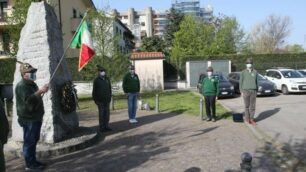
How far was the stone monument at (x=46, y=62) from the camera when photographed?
10.4 metres

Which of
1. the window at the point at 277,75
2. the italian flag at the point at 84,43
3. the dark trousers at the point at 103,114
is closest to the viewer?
the italian flag at the point at 84,43

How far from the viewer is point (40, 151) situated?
9.41 metres

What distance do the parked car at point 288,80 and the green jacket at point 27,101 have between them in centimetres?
1981

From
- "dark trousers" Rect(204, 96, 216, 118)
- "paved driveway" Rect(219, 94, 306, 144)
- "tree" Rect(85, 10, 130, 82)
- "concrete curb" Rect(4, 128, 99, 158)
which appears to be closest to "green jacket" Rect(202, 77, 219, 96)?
"dark trousers" Rect(204, 96, 216, 118)

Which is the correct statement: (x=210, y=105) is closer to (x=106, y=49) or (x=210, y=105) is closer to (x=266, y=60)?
(x=106, y=49)

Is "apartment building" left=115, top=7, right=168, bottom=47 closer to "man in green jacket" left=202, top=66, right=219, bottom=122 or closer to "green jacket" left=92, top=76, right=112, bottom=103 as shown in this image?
"man in green jacket" left=202, top=66, right=219, bottom=122

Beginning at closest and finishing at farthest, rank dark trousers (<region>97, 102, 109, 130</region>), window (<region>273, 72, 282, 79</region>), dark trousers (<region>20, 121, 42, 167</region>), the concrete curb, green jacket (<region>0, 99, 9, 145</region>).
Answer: green jacket (<region>0, 99, 9, 145</region>)
dark trousers (<region>20, 121, 42, 167</region>)
the concrete curb
dark trousers (<region>97, 102, 109, 130</region>)
window (<region>273, 72, 282, 79</region>)

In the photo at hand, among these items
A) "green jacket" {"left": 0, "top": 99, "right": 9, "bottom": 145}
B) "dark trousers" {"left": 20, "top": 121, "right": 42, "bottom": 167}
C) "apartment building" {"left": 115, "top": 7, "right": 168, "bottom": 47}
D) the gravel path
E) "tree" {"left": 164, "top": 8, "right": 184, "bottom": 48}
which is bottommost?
the gravel path

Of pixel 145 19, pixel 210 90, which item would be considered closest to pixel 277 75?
pixel 210 90

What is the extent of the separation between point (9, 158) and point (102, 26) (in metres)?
16.9

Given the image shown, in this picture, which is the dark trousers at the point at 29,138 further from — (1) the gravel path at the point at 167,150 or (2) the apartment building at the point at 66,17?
(2) the apartment building at the point at 66,17

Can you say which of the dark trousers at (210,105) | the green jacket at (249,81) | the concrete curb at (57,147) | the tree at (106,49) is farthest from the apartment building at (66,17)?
the concrete curb at (57,147)

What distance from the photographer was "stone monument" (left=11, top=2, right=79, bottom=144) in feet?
34.1

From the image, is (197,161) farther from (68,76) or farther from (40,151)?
(68,76)
